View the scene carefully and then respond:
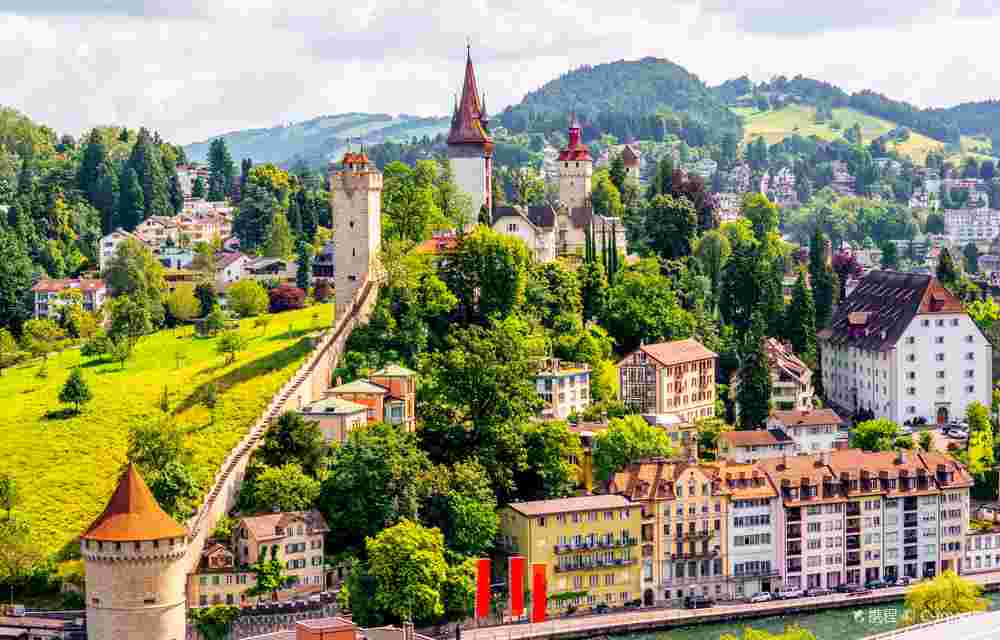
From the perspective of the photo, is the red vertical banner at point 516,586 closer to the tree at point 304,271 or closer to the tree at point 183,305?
the tree at point 183,305

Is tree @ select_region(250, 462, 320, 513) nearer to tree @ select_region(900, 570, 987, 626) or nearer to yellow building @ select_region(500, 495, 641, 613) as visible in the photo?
yellow building @ select_region(500, 495, 641, 613)

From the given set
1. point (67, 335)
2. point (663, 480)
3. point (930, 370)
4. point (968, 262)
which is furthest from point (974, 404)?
point (968, 262)

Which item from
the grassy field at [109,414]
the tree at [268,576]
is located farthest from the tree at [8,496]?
the tree at [268,576]

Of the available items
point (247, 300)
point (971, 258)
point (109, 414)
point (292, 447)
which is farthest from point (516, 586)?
point (971, 258)

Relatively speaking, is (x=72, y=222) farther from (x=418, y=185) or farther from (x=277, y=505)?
(x=277, y=505)

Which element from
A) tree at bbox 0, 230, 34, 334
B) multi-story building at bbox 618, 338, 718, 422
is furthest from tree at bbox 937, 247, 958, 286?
tree at bbox 0, 230, 34, 334

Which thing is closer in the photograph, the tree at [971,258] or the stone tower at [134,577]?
the stone tower at [134,577]
